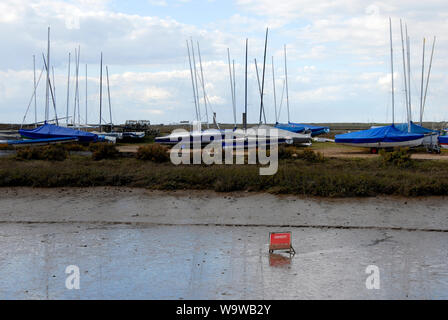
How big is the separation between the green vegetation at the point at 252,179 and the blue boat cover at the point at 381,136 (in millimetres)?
6490

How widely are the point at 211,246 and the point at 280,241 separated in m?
1.62

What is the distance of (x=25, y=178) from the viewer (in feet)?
61.6

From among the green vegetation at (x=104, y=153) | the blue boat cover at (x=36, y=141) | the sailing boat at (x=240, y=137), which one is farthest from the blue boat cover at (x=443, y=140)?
the blue boat cover at (x=36, y=141)

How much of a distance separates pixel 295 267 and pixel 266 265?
52cm

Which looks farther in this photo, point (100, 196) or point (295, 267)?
point (100, 196)

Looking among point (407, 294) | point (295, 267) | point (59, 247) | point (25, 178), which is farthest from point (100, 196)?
point (407, 294)

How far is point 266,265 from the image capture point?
9922 mm

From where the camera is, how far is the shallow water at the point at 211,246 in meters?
8.59

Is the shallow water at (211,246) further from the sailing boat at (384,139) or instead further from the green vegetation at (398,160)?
the sailing boat at (384,139)

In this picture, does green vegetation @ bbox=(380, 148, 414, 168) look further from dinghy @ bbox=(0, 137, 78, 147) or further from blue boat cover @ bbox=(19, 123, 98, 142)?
blue boat cover @ bbox=(19, 123, 98, 142)
